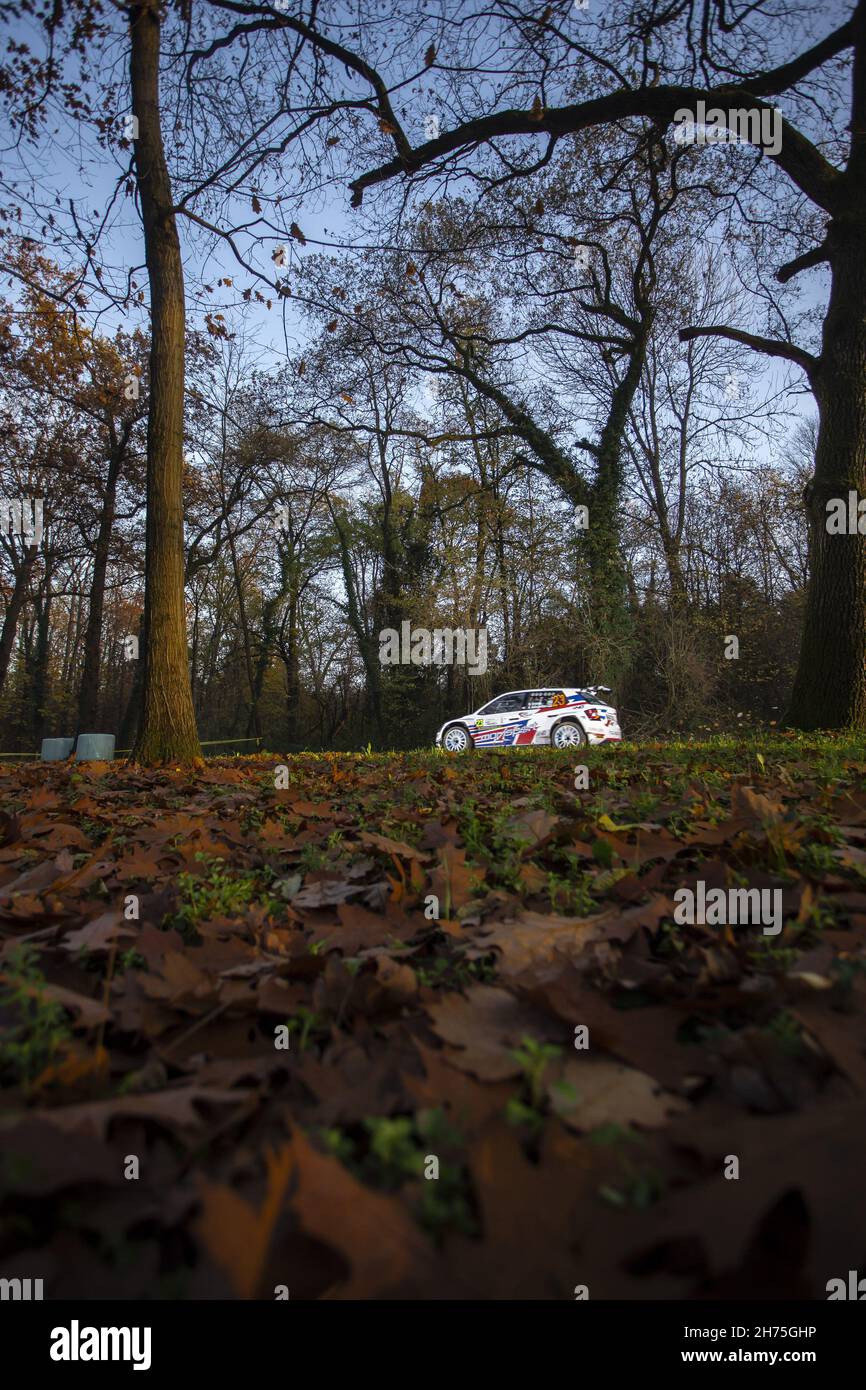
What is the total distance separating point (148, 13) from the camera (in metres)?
6.82

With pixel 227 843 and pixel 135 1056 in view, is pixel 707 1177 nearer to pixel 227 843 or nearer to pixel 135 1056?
pixel 135 1056

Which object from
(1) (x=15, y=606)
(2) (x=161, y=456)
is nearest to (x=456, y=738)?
(2) (x=161, y=456)

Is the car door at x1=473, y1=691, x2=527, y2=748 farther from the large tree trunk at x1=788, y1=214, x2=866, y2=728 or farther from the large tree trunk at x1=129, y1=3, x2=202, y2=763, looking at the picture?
the large tree trunk at x1=129, y1=3, x2=202, y2=763

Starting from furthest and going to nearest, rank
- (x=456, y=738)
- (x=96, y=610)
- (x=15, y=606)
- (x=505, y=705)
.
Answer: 1. (x=15, y=606)
2. (x=96, y=610)
3. (x=456, y=738)
4. (x=505, y=705)

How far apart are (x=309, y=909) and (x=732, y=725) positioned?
63.0 ft

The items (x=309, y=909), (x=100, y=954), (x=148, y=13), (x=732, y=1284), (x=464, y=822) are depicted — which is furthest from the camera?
(x=148, y=13)

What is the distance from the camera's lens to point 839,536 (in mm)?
8516

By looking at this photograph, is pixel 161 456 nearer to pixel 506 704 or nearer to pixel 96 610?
pixel 506 704

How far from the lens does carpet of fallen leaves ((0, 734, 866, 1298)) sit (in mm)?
730

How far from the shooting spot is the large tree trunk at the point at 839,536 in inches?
331

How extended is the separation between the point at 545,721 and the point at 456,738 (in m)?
2.69

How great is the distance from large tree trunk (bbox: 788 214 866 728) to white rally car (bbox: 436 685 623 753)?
24.7ft

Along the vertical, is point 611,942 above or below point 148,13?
below
